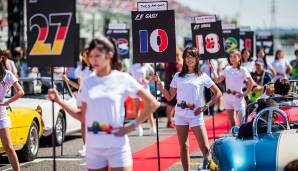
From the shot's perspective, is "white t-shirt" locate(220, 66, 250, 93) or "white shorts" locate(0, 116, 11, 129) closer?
"white shorts" locate(0, 116, 11, 129)

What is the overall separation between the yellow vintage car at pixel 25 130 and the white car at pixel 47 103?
575 mm

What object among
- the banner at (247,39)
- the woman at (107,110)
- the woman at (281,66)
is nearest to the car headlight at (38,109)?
the woman at (107,110)

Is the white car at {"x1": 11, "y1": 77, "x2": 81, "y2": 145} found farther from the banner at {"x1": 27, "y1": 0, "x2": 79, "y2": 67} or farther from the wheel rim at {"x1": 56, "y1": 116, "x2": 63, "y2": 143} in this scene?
the banner at {"x1": 27, "y1": 0, "x2": 79, "y2": 67}

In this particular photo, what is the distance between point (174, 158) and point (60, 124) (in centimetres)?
317

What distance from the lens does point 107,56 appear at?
20.5 ft

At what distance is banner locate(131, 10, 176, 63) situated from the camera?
10977 millimetres

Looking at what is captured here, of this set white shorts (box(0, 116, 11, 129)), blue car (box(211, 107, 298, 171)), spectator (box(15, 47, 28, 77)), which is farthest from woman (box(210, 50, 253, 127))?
spectator (box(15, 47, 28, 77))

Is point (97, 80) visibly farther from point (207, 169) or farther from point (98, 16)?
point (98, 16)

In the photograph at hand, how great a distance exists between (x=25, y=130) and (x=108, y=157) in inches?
254

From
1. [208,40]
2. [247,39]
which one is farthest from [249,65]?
[247,39]

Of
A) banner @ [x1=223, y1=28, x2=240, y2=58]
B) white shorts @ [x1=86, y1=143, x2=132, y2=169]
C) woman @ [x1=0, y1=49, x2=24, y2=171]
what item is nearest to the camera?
white shorts @ [x1=86, y1=143, x2=132, y2=169]

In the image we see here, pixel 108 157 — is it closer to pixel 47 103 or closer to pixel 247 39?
pixel 47 103

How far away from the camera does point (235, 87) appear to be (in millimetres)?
14406

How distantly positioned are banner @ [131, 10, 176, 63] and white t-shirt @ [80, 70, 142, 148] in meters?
4.74
